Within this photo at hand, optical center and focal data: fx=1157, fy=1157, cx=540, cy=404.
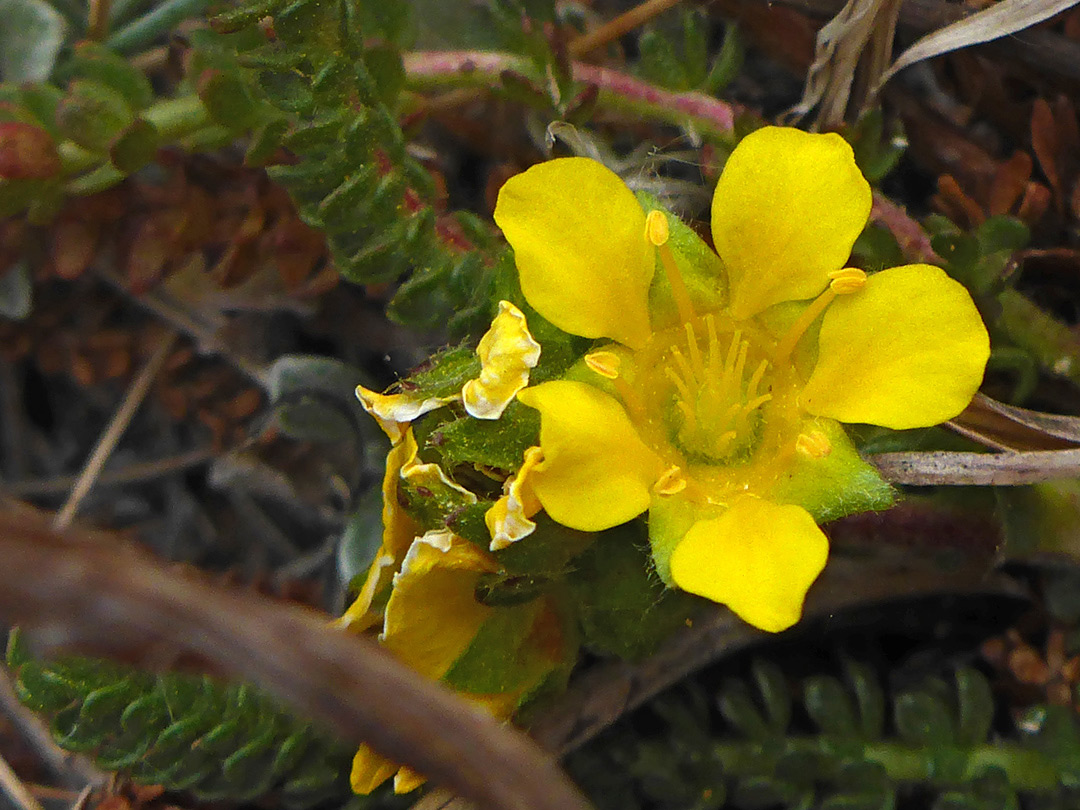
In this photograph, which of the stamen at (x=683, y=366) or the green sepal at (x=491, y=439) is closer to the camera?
the green sepal at (x=491, y=439)

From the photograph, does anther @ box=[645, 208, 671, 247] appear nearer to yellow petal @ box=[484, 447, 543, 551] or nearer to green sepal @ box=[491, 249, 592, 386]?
green sepal @ box=[491, 249, 592, 386]

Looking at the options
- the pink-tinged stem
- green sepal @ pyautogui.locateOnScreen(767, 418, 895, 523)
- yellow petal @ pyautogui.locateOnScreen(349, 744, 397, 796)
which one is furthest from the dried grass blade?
yellow petal @ pyautogui.locateOnScreen(349, 744, 397, 796)

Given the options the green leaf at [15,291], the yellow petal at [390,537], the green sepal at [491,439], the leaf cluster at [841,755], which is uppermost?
the green sepal at [491,439]

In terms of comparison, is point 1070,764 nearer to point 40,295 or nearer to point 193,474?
point 193,474

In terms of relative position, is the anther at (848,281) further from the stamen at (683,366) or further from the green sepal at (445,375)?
the green sepal at (445,375)

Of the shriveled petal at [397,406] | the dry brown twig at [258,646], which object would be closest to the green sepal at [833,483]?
the shriveled petal at [397,406]

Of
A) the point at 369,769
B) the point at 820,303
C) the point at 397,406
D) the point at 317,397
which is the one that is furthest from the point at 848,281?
the point at 317,397
